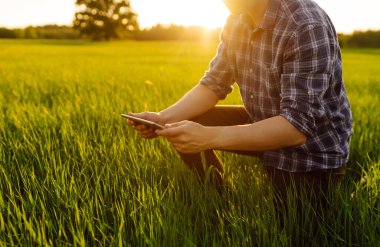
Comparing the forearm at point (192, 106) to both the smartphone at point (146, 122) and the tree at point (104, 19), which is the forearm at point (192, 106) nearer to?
the smartphone at point (146, 122)

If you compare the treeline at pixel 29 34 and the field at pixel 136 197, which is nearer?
the field at pixel 136 197

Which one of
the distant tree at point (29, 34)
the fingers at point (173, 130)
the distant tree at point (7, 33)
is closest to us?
the fingers at point (173, 130)

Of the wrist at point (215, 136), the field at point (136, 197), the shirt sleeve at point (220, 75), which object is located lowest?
the field at point (136, 197)

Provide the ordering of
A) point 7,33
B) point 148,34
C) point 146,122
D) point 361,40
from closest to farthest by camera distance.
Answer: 1. point 146,122
2. point 361,40
3. point 7,33
4. point 148,34

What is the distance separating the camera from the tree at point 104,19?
53.2m

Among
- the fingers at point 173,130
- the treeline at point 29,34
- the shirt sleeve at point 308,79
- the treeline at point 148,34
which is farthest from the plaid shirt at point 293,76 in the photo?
the treeline at point 29,34

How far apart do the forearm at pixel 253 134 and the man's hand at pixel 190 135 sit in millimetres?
19

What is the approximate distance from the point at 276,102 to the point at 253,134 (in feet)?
1.21

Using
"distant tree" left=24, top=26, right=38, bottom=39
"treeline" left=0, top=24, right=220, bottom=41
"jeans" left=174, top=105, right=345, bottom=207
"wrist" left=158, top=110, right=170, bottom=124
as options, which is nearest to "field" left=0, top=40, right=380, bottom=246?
"jeans" left=174, top=105, right=345, bottom=207

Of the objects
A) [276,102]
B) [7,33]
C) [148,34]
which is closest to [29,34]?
[7,33]

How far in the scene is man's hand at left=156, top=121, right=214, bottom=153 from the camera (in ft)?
5.05

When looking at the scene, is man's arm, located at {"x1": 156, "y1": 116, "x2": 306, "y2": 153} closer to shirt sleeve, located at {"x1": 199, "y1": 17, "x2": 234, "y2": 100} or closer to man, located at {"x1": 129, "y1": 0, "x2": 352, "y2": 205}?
man, located at {"x1": 129, "y1": 0, "x2": 352, "y2": 205}

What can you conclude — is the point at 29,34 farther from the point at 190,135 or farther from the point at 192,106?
the point at 190,135

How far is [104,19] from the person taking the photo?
54.2 m
